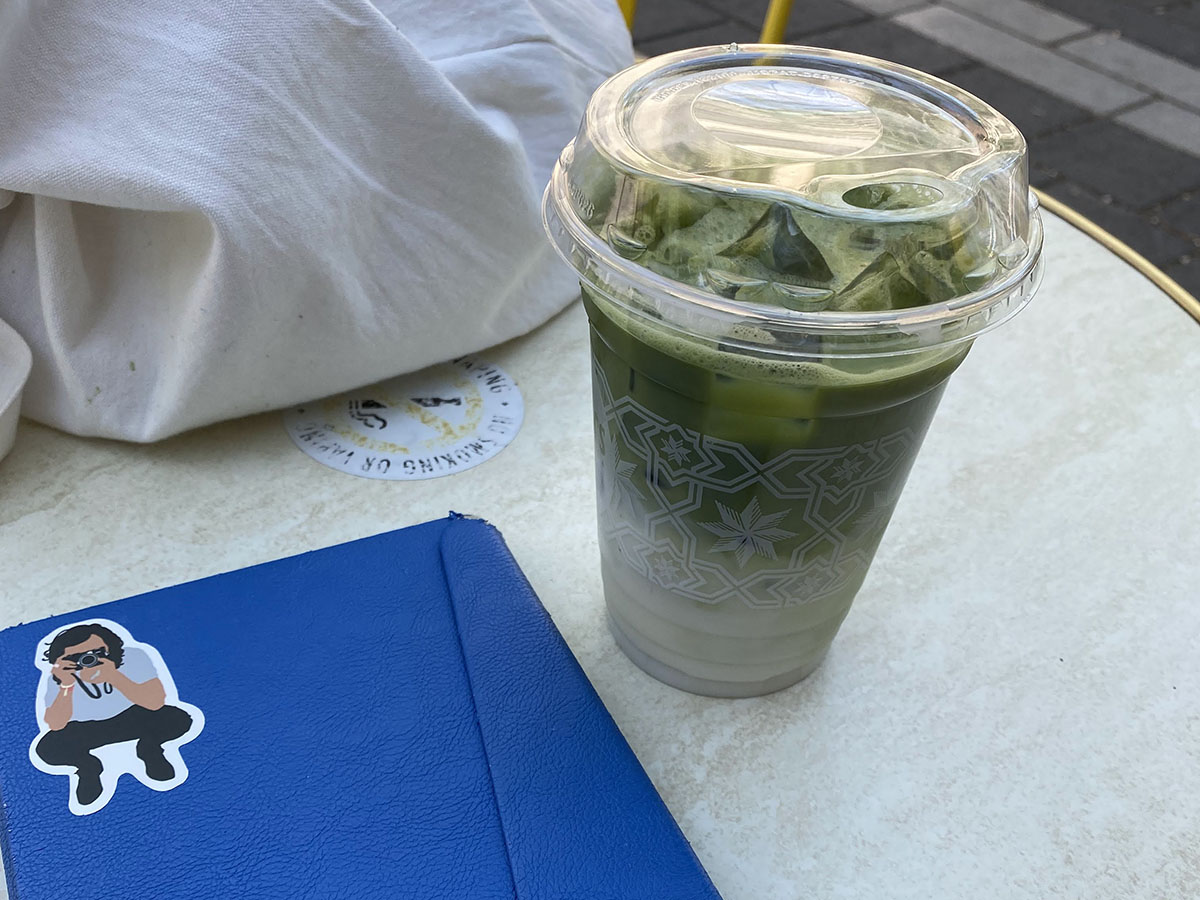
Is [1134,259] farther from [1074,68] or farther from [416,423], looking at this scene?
[1074,68]

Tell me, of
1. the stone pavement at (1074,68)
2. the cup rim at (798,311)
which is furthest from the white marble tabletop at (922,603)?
the stone pavement at (1074,68)

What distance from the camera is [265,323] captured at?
0.66m

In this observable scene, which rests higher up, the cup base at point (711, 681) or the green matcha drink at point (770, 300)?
the green matcha drink at point (770, 300)

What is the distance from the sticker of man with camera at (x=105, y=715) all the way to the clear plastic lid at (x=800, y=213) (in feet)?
1.03

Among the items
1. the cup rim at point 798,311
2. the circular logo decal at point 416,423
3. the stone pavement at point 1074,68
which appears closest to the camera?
the cup rim at point 798,311

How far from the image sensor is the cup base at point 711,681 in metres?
0.58

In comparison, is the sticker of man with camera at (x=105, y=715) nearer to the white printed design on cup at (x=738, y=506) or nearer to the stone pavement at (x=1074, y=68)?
the white printed design on cup at (x=738, y=506)

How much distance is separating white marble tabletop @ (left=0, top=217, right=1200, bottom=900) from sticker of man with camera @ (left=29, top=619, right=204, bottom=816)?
0.05 metres

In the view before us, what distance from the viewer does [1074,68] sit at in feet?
7.49

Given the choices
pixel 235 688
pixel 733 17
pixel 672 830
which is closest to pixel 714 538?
pixel 672 830

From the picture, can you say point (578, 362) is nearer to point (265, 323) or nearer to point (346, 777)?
point (265, 323)

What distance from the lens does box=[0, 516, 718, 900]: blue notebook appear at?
468 millimetres

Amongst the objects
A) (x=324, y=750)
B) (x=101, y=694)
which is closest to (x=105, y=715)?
(x=101, y=694)

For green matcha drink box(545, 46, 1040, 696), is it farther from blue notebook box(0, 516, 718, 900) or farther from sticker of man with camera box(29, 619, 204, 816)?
sticker of man with camera box(29, 619, 204, 816)
